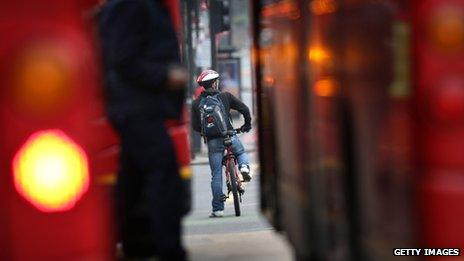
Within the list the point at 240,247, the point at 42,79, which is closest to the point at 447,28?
the point at 42,79

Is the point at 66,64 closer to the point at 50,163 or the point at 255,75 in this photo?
→ the point at 50,163

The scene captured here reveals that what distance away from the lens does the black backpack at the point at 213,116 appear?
10586mm

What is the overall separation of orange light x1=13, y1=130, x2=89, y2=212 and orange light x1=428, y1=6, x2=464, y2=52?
115cm

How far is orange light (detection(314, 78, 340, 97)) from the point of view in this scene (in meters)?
4.16

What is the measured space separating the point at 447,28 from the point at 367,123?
884 mm

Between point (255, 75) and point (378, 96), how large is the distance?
3.81 metres

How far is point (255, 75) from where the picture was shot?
7172mm

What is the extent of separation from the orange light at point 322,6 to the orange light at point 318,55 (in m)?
0.17

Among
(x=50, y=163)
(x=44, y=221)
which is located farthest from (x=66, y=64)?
(x=44, y=221)

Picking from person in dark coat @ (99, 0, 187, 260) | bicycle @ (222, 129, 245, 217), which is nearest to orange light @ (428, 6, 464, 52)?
person in dark coat @ (99, 0, 187, 260)

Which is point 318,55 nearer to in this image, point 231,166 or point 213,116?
point 213,116

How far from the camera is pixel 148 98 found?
429 centimetres

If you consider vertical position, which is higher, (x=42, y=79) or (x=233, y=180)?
(x=42, y=79)

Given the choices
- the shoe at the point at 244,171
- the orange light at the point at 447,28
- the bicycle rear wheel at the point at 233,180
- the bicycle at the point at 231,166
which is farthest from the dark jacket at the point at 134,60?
the shoe at the point at 244,171
